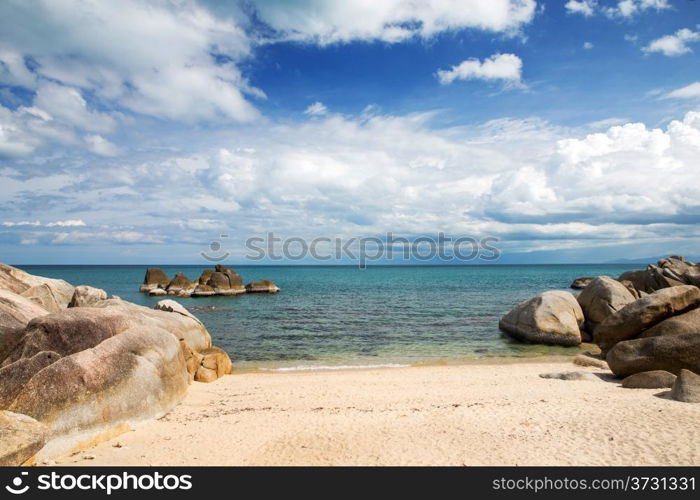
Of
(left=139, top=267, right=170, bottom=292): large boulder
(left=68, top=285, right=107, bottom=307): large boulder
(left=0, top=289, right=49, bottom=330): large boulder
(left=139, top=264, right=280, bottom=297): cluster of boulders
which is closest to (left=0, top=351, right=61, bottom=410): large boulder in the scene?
(left=0, top=289, right=49, bottom=330): large boulder

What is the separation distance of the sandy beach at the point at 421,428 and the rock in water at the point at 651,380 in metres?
0.32

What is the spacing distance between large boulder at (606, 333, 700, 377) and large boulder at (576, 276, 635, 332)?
422 inches

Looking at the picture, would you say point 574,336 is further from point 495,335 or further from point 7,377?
point 7,377

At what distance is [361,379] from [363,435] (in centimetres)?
747

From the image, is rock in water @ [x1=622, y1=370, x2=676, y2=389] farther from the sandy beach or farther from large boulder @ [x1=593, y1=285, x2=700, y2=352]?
large boulder @ [x1=593, y1=285, x2=700, y2=352]

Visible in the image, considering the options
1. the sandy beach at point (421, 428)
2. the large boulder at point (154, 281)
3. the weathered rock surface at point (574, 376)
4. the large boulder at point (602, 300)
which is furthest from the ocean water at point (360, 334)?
the large boulder at point (154, 281)

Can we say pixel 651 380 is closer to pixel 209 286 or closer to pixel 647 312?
pixel 647 312

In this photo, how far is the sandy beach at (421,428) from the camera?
27.6 ft

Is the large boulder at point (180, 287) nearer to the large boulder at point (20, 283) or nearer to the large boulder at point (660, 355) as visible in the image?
the large boulder at point (20, 283)

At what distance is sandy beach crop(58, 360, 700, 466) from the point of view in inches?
331

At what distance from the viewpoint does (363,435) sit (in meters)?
9.61

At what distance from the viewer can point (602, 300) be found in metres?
25.1

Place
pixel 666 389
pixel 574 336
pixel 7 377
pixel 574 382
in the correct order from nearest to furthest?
1. pixel 7 377
2. pixel 666 389
3. pixel 574 382
4. pixel 574 336

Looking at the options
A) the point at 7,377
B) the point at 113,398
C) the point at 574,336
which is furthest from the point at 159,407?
the point at 574,336
